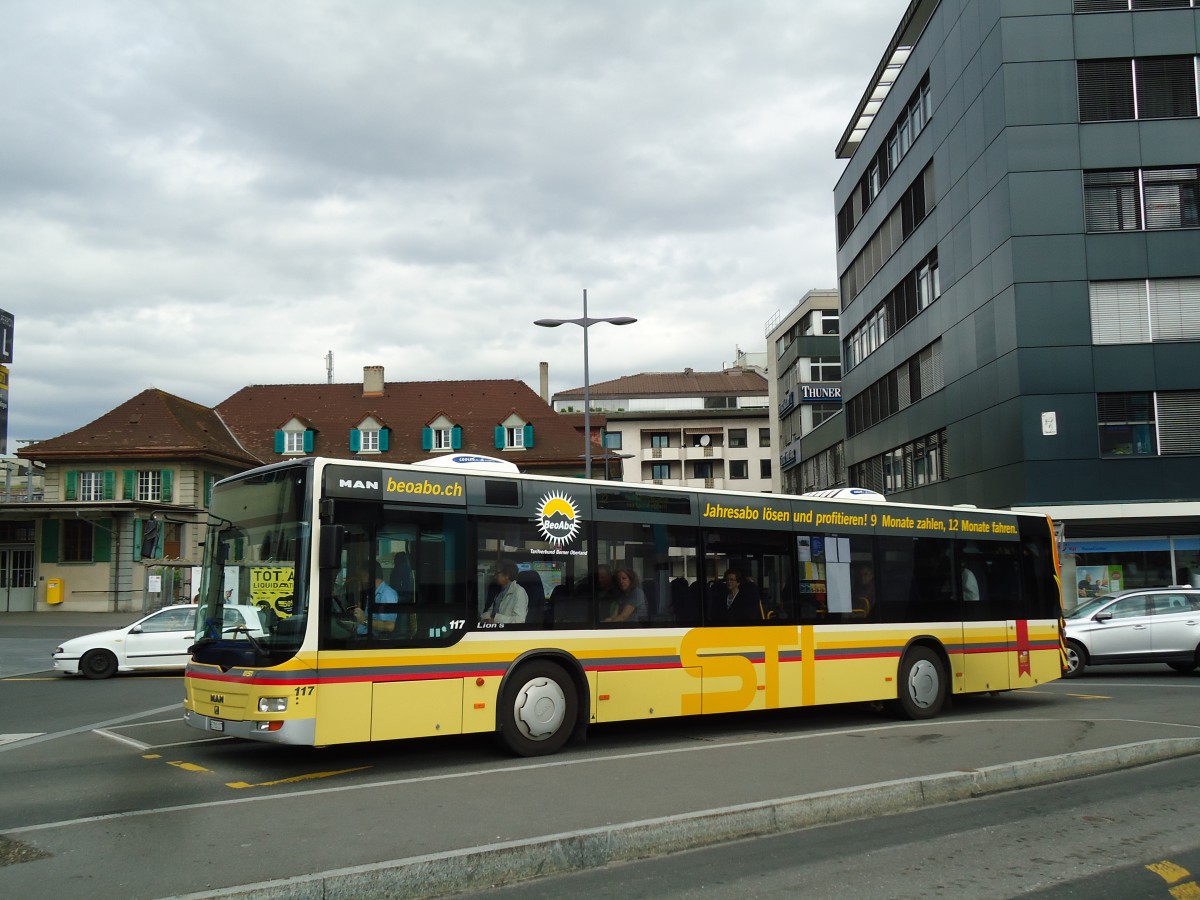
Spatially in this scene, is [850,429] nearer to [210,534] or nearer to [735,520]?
[735,520]

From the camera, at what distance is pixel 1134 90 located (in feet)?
97.6

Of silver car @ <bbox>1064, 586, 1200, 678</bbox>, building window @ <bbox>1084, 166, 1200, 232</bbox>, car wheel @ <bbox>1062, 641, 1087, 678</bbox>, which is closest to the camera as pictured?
silver car @ <bbox>1064, 586, 1200, 678</bbox>

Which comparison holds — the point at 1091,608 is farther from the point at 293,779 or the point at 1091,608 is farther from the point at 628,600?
the point at 293,779

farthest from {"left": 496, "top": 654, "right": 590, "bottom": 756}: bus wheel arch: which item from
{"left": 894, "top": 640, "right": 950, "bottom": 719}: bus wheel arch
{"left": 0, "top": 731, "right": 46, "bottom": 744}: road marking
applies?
{"left": 0, "top": 731, "right": 46, "bottom": 744}: road marking

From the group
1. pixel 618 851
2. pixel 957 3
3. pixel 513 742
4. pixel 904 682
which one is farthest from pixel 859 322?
pixel 618 851

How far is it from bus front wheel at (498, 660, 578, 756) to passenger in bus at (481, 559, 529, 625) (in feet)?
1.63

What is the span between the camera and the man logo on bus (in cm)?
1069

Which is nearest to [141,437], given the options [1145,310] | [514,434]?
[514,434]

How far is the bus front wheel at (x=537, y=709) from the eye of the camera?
10.1 meters

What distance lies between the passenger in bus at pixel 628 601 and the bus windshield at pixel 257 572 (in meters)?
3.26

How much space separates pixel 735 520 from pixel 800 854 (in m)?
5.80

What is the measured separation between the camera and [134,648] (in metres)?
20.5

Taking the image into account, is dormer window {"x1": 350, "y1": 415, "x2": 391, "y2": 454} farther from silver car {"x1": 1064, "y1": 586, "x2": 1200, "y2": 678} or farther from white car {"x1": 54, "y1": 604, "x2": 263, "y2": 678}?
silver car {"x1": 1064, "y1": 586, "x2": 1200, "y2": 678}

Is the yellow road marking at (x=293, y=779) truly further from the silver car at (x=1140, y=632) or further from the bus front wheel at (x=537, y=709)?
the silver car at (x=1140, y=632)
